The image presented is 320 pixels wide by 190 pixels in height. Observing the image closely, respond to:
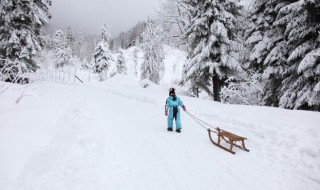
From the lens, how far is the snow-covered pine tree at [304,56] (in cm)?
977

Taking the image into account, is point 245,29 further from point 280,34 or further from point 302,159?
point 302,159

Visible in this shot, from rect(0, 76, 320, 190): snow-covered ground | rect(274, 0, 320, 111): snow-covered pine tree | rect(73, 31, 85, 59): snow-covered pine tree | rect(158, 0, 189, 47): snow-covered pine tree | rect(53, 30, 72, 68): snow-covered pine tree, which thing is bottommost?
rect(0, 76, 320, 190): snow-covered ground

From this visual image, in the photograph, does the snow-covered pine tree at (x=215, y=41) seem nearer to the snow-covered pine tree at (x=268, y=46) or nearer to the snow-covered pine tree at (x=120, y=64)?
the snow-covered pine tree at (x=268, y=46)

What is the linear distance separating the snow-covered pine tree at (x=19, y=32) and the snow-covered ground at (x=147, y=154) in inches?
395

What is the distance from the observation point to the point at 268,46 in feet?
45.1

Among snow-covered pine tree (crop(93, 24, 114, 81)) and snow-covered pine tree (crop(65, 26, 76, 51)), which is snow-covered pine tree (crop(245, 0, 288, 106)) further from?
snow-covered pine tree (crop(65, 26, 76, 51))

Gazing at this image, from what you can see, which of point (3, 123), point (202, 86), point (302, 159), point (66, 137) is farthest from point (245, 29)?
point (3, 123)

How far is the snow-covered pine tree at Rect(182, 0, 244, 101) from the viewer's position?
14231mm

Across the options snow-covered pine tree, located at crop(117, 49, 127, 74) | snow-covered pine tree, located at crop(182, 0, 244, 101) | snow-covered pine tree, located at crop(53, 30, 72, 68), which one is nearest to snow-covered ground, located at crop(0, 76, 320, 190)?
snow-covered pine tree, located at crop(182, 0, 244, 101)

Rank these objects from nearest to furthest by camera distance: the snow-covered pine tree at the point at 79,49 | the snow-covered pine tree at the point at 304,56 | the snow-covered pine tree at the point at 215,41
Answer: the snow-covered pine tree at the point at 304,56, the snow-covered pine tree at the point at 215,41, the snow-covered pine tree at the point at 79,49

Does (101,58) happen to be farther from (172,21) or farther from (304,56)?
(304,56)

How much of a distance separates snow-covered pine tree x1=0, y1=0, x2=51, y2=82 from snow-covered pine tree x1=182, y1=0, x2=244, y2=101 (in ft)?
41.4

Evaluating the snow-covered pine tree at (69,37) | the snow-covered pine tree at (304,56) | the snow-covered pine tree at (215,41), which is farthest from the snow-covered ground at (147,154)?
the snow-covered pine tree at (69,37)

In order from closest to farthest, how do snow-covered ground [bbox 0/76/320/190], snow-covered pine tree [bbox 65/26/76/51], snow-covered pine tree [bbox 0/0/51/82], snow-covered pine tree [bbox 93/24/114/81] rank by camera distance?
1. snow-covered ground [bbox 0/76/320/190]
2. snow-covered pine tree [bbox 0/0/51/82]
3. snow-covered pine tree [bbox 93/24/114/81]
4. snow-covered pine tree [bbox 65/26/76/51]
